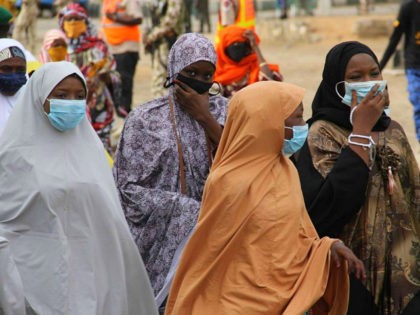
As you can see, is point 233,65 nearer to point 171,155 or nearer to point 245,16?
point 171,155

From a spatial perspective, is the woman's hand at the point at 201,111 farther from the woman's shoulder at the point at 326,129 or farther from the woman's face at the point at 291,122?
the woman's face at the point at 291,122

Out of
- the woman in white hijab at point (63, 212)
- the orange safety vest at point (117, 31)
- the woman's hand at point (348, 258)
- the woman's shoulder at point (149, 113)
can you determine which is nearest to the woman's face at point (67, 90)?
the woman in white hijab at point (63, 212)

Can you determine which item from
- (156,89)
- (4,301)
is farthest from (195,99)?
(156,89)

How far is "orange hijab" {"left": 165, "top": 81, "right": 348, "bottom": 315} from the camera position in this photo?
4.59 meters

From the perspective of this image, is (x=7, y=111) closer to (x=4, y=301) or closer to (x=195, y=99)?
(x=195, y=99)

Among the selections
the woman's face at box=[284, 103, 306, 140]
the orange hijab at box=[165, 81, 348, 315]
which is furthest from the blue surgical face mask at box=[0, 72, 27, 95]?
the woman's face at box=[284, 103, 306, 140]

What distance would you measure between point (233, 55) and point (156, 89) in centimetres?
452

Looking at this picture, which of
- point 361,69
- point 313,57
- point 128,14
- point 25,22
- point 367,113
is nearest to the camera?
point 367,113

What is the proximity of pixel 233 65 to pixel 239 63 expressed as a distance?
0.16ft

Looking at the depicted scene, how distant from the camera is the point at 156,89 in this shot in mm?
13492

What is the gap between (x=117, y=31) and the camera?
1320 cm

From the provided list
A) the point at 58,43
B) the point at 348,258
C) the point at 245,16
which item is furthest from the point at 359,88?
the point at 245,16

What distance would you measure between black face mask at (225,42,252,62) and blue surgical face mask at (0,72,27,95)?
2389mm

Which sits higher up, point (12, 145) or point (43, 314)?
point (12, 145)
